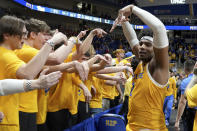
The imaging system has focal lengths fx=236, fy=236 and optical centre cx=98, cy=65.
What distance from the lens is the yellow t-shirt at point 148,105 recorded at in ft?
7.86

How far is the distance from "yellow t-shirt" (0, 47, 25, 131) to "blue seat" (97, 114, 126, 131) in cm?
199

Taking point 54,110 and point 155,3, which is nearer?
point 54,110

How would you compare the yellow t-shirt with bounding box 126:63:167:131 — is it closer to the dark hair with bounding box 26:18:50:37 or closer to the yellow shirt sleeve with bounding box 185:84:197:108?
the yellow shirt sleeve with bounding box 185:84:197:108

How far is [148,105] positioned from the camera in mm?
2422

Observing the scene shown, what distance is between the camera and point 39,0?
2127 cm

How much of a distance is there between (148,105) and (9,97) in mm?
1348

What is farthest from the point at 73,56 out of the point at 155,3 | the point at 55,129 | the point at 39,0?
the point at 155,3

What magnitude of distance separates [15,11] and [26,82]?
17921 millimetres

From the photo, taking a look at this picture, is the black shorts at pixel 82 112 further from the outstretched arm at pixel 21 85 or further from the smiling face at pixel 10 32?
the outstretched arm at pixel 21 85

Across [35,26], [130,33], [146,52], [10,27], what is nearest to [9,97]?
[10,27]

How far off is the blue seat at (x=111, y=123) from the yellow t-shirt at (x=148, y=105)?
1.27m

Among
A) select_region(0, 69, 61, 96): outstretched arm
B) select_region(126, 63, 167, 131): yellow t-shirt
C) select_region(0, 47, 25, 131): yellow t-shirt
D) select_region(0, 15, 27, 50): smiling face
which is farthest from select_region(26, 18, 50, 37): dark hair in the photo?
select_region(126, 63, 167, 131): yellow t-shirt

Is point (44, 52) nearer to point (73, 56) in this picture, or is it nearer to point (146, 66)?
point (146, 66)

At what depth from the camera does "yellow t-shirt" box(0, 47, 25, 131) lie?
77.7 inches
